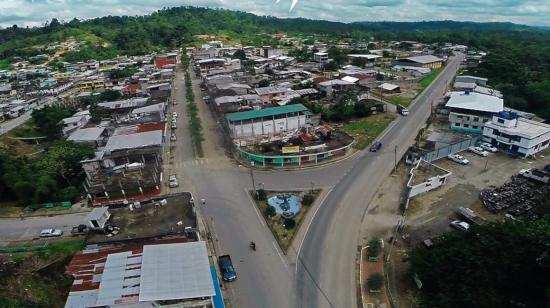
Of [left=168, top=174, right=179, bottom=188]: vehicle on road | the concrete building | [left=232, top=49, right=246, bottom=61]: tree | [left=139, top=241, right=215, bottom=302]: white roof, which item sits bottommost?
[left=168, top=174, right=179, bottom=188]: vehicle on road

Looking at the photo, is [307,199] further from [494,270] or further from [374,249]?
[494,270]

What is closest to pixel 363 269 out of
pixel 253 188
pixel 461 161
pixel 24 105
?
pixel 253 188

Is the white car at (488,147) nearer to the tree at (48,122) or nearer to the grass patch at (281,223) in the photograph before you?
the grass patch at (281,223)

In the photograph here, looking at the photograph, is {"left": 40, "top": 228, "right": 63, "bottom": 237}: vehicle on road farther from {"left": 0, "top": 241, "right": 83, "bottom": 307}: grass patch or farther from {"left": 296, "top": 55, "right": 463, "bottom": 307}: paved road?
{"left": 296, "top": 55, "right": 463, "bottom": 307}: paved road

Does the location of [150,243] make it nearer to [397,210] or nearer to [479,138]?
[397,210]

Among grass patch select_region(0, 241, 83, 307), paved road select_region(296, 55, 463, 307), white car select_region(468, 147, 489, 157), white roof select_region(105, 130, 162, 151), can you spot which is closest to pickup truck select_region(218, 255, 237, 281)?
paved road select_region(296, 55, 463, 307)
